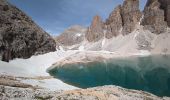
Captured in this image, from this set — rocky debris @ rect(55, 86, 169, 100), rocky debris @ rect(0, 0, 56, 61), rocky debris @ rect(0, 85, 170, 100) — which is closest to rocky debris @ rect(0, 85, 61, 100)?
rocky debris @ rect(0, 85, 170, 100)

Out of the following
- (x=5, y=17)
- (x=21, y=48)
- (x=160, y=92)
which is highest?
(x=5, y=17)

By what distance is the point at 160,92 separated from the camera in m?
57.1

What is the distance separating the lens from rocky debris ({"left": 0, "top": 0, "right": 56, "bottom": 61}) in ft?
311

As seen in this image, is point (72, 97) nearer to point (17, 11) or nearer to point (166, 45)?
point (17, 11)

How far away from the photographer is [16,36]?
10331 cm

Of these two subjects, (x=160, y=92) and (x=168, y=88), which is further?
(x=168, y=88)

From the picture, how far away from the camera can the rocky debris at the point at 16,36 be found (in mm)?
94662

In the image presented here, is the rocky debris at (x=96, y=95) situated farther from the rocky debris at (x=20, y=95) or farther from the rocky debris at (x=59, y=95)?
the rocky debris at (x=20, y=95)

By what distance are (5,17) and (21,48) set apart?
42.8ft

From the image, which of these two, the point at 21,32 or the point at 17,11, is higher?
the point at 17,11

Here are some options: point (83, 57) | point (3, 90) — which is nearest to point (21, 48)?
point (83, 57)

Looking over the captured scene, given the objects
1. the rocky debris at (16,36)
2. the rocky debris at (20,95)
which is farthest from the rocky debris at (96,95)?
the rocky debris at (16,36)

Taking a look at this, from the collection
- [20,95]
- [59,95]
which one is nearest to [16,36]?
[59,95]

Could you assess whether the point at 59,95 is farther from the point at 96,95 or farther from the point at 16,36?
the point at 16,36
